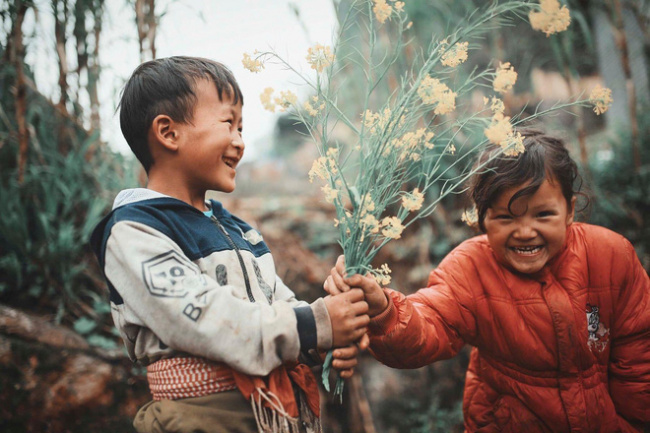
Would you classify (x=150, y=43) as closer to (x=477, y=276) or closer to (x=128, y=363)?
(x=128, y=363)

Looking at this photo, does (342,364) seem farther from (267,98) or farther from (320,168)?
(267,98)

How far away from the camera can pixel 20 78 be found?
7.95 feet

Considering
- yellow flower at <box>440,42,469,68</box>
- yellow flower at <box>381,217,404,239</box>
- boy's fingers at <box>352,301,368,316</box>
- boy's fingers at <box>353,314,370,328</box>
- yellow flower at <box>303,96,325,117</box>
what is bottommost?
boy's fingers at <box>353,314,370,328</box>

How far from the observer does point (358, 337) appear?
1.18m

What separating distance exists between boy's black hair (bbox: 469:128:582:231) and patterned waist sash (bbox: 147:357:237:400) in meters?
1.10

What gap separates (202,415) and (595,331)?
146 centimetres

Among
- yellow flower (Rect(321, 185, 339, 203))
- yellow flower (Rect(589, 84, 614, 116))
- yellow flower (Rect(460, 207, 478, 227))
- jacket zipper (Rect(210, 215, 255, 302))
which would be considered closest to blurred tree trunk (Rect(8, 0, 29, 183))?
jacket zipper (Rect(210, 215, 255, 302))

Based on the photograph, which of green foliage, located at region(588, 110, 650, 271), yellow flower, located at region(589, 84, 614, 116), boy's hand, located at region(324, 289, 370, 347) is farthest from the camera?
green foliage, located at region(588, 110, 650, 271)

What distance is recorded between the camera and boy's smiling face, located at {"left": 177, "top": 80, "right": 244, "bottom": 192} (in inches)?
49.9

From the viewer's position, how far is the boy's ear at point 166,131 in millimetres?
1280

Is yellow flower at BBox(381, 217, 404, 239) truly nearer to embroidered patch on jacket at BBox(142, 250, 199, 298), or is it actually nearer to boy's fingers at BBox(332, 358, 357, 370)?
boy's fingers at BBox(332, 358, 357, 370)

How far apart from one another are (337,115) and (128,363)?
6.19ft

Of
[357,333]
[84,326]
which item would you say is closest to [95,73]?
[84,326]

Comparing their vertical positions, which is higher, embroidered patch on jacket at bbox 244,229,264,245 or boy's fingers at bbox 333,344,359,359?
embroidered patch on jacket at bbox 244,229,264,245
